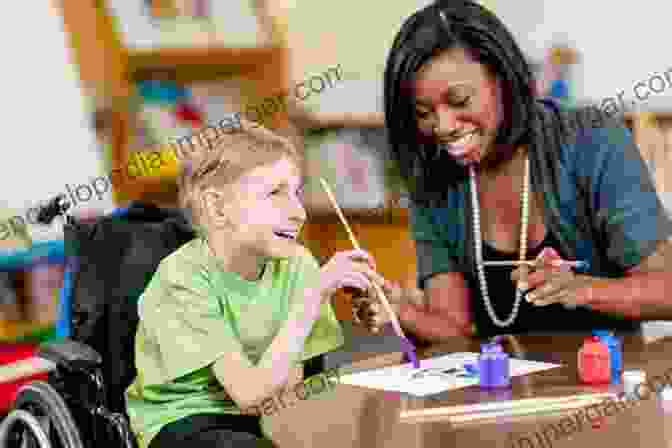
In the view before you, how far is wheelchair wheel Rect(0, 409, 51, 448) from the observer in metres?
1.87

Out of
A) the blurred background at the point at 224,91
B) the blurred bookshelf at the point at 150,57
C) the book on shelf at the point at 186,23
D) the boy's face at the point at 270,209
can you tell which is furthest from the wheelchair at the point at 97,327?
the book on shelf at the point at 186,23

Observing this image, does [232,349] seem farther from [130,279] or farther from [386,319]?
[130,279]

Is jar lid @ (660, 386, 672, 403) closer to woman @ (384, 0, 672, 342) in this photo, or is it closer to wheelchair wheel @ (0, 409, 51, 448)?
woman @ (384, 0, 672, 342)

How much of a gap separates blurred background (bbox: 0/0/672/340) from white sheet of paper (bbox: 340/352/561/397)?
6.58ft

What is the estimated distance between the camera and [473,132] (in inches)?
Answer: 76.7

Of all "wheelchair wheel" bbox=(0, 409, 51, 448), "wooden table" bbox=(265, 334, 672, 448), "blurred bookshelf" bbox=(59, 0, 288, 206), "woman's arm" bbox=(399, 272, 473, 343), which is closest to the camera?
"wooden table" bbox=(265, 334, 672, 448)

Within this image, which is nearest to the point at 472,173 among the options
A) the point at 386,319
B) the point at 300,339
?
the point at 386,319

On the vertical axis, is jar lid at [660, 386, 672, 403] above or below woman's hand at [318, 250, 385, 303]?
below

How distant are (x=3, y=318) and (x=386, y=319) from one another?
2380mm

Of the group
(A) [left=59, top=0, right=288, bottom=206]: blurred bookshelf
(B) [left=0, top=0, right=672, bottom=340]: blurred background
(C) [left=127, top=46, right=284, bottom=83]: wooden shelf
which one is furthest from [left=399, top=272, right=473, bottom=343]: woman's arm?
(C) [left=127, top=46, right=284, bottom=83]: wooden shelf

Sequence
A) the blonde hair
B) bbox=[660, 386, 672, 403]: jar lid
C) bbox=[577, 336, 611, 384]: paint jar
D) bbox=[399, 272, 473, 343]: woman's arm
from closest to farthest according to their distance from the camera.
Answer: bbox=[660, 386, 672, 403]: jar lid < bbox=[577, 336, 611, 384]: paint jar < the blonde hair < bbox=[399, 272, 473, 343]: woman's arm

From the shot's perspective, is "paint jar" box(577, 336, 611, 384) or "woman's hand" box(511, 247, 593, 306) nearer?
"paint jar" box(577, 336, 611, 384)

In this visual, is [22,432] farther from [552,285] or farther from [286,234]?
[552,285]

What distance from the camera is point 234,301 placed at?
1772 millimetres
